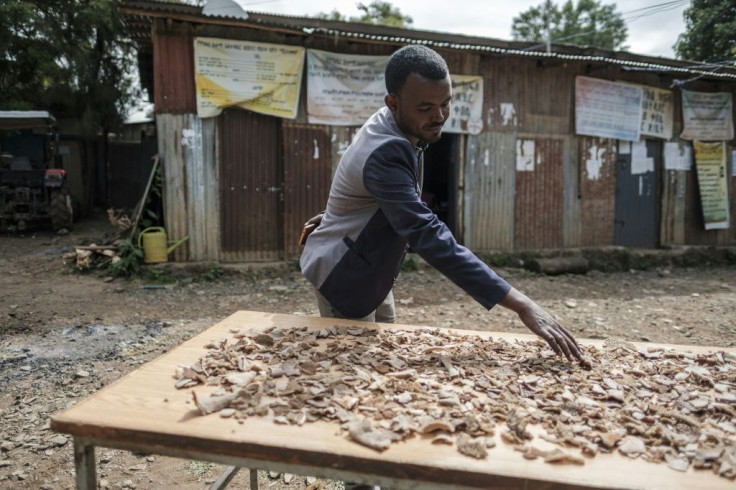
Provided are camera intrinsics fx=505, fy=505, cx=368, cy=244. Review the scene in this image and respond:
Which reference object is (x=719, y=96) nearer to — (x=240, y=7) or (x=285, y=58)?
(x=285, y=58)

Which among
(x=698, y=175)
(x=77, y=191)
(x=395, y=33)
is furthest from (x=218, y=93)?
(x=77, y=191)

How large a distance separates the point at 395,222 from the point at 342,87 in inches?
245

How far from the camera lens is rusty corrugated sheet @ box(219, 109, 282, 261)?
732cm

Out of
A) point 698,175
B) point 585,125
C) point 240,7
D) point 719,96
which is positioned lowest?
point 698,175

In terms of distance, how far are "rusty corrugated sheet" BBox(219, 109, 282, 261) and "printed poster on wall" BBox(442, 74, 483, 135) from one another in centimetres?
283

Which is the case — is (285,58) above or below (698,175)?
above

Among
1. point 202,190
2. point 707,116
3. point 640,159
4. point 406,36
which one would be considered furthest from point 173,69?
point 707,116

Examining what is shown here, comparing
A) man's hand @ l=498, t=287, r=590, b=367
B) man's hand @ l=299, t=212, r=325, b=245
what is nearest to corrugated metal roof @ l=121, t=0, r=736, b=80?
man's hand @ l=299, t=212, r=325, b=245

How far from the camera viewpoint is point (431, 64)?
183 cm

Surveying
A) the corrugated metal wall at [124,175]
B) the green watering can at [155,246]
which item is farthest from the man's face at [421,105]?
the corrugated metal wall at [124,175]

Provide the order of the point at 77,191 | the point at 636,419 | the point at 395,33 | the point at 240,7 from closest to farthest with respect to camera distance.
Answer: the point at 636,419
the point at 240,7
the point at 395,33
the point at 77,191

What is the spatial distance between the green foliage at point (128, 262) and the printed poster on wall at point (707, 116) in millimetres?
9810

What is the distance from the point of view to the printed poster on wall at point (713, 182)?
32.2ft

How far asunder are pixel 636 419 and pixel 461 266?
713mm
